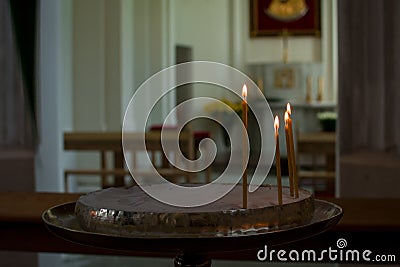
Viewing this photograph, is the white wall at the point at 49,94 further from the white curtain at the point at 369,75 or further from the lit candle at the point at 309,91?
the lit candle at the point at 309,91

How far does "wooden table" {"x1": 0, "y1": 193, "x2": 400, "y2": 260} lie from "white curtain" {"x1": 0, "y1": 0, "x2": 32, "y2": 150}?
76 cm

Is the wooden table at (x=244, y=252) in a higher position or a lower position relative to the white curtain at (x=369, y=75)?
lower

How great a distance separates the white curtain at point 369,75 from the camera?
8.11ft

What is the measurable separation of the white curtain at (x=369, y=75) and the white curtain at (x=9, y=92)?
4.47ft

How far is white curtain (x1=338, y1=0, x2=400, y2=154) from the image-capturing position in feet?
8.11

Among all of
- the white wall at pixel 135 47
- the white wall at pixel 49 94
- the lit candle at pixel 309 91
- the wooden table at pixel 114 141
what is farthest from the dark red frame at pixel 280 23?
the white wall at pixel 49 94

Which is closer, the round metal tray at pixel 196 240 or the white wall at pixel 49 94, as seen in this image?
the round metal tray at pixel 196 240

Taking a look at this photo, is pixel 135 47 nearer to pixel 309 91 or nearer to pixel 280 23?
pixel 309 91

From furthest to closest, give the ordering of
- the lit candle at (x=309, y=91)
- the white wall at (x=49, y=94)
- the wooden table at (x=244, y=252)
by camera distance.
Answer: the lit candle at (x=309, y=91), the white wall at (x=49, y=94), the wooden table at (x=244, y=252)

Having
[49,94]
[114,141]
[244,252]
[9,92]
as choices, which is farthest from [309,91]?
[244,252]

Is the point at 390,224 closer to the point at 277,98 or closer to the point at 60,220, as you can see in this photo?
the point at 60,220

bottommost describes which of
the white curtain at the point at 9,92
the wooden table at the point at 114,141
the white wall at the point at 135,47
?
the wooden table at the point at 114,141

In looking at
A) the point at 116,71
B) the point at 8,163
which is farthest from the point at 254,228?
the point at 116,71

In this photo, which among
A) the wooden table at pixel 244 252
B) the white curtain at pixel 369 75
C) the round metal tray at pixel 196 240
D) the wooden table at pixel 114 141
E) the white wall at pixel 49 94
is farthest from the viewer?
the wooden table at pixel 114 141
